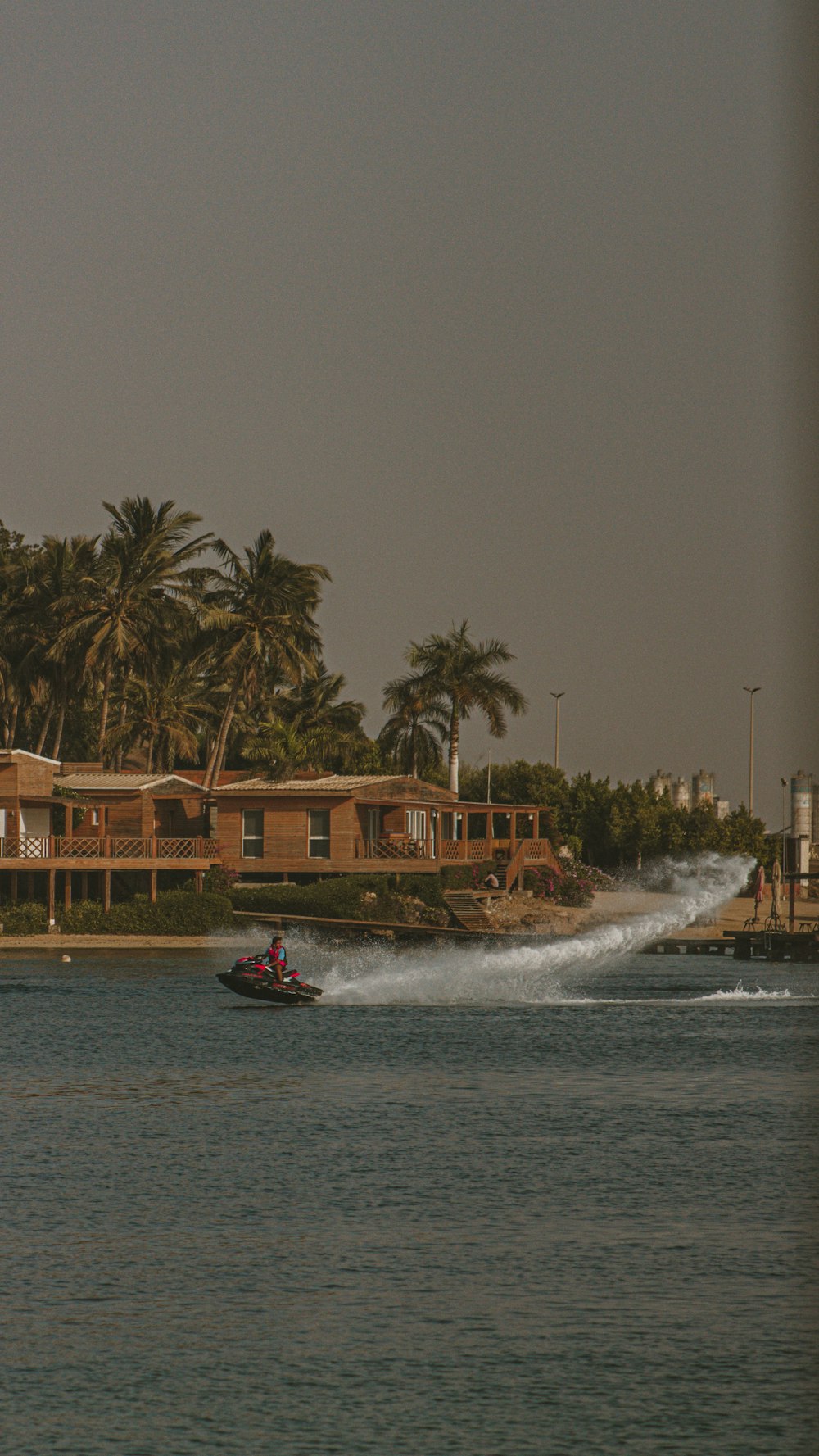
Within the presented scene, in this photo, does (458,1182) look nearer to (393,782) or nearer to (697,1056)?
(697,1056)

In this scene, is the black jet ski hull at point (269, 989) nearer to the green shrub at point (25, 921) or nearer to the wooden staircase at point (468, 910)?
the wooden staircase at point (468, 910)

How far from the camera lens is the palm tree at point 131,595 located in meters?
91.2

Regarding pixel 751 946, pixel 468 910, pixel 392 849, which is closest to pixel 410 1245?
pixel 468 910

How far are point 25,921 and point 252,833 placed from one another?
11.2 metres

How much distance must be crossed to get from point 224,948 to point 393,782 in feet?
37.4

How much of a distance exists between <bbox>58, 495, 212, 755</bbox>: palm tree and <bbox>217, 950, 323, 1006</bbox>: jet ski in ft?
125

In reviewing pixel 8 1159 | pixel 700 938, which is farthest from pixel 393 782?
pixel 8 1159

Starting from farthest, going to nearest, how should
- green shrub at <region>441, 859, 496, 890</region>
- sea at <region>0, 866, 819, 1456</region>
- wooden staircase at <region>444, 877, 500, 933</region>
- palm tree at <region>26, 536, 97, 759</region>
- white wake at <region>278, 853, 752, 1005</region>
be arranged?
palm tree at <region>26, 536, 97, 759</region> < green shrub at <region>441, 859, 496, 890</region> < wooden staircase at <region>444, 877, 500, 933</region> < white wake at <region>278, 853, 752, 1005</region> < sea at <region>0, 866, 819, 1456</region>

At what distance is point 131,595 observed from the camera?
92.8m

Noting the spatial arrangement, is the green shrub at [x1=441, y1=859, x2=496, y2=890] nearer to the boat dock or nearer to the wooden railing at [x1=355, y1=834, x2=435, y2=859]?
the wooden railing at [x1=355, y1=834, x2=435, y2=859]

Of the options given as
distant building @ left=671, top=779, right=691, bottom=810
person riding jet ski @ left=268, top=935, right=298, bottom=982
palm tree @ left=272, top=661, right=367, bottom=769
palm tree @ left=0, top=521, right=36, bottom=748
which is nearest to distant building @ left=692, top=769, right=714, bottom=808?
distant building @ left=671, top=779, right=691, bottom=810

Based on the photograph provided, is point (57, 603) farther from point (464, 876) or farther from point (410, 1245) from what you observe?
point (410, 1245)

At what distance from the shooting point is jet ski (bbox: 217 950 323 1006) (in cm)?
5375

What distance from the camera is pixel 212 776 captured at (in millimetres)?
93625
